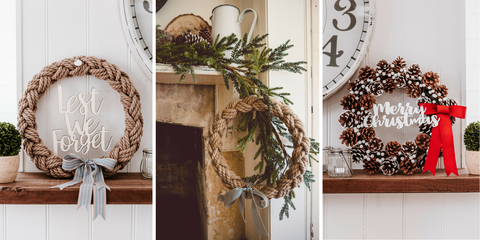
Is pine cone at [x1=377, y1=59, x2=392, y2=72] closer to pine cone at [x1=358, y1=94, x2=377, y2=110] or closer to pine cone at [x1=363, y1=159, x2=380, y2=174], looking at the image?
pine cone at [x1=358, y1=94, x2=377, y2=110]

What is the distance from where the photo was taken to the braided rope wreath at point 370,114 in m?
0.65

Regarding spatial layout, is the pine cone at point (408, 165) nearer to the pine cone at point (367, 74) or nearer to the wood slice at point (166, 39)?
the pine cone at point (367, 74)

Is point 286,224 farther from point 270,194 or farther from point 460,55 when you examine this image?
point 460,55

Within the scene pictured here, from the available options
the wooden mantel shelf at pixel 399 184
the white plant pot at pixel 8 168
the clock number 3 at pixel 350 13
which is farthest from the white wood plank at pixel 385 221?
the white plant pot at pixel 8 168

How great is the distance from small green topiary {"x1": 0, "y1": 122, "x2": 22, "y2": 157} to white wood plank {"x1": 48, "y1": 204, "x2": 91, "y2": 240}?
228 mm

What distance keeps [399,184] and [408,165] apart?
7 centimetres

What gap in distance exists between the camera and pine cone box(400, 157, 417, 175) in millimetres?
654

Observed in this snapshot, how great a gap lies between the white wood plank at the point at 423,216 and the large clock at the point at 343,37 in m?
0.47

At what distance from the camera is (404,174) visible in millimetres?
665

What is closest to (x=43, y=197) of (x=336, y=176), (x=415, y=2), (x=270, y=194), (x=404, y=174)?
(x=270, y=194)

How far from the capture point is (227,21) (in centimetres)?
49

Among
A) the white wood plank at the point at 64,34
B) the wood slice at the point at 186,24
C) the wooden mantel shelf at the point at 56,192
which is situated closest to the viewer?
the wood slice at the point at 186,24

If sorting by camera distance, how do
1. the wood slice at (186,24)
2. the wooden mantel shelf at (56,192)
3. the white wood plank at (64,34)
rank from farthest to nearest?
1. the white wood plank at (64,34)
2. the wooden mantel shelf at (56,192)
3. the wood slice at (186,24)

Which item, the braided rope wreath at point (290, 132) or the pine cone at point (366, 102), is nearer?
the braided rope wreath at point (290, 132)
